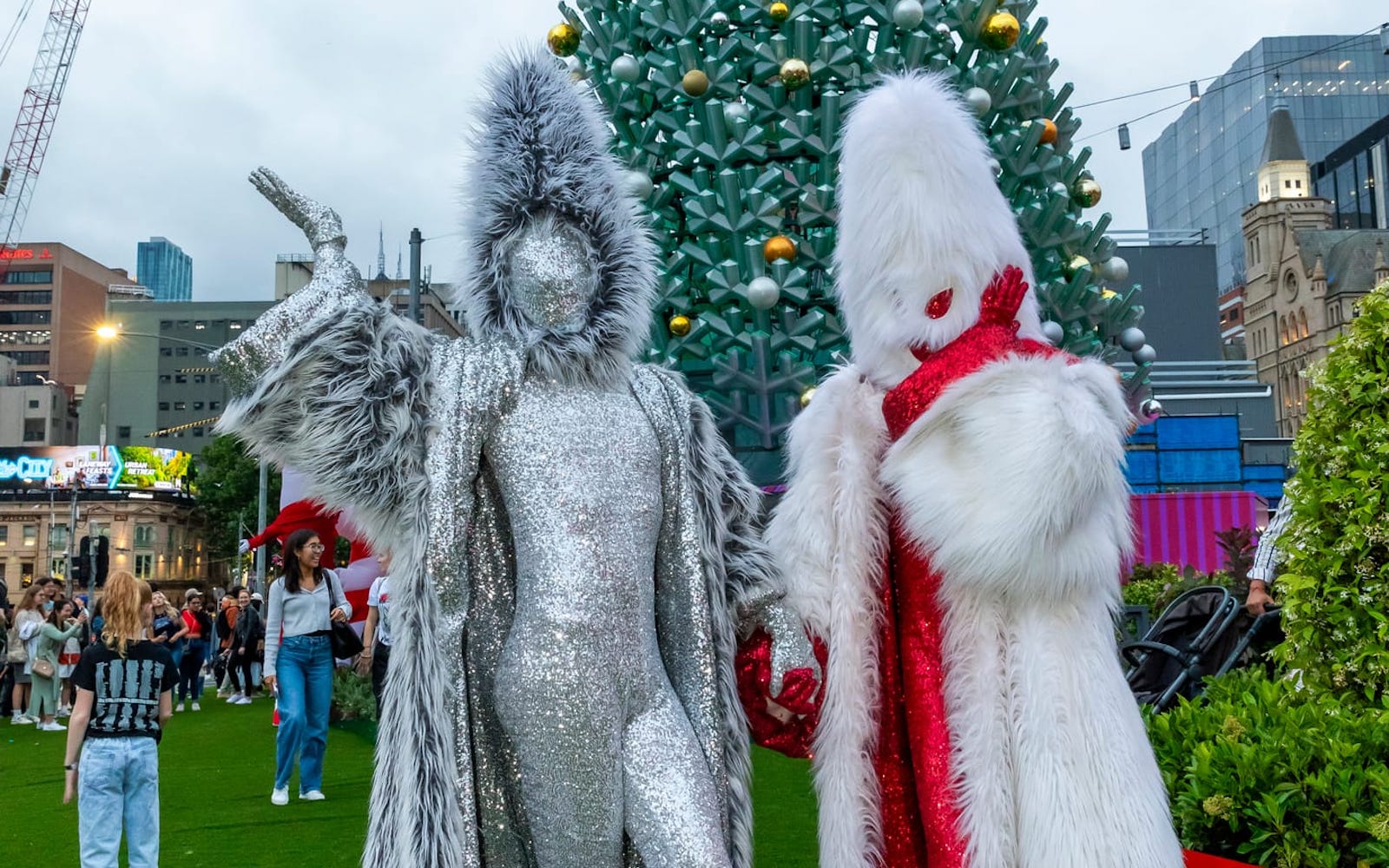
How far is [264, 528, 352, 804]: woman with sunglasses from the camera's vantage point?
746 cm

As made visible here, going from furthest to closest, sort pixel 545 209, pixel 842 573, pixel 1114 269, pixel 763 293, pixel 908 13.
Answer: pixel 1114 269, pixel 908 13, pixel 763 293, pixel 842 573, pixel 545 209

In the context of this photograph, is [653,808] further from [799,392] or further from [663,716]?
[799,392]

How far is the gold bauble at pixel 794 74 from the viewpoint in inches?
226

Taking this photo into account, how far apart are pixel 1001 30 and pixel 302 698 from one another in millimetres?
5667

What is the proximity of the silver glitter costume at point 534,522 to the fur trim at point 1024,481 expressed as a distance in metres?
0.45

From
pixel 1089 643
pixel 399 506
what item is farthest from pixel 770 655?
pixel 399 506

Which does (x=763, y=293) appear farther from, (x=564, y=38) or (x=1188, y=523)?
(x=1188, y=523)

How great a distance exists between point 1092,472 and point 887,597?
638 millimetres

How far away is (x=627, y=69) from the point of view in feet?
20.1

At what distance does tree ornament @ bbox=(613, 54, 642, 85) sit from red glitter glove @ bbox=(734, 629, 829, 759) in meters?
3.97

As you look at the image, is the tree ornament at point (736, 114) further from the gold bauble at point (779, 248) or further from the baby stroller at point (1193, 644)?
the baby stroller at point (1193, 644)

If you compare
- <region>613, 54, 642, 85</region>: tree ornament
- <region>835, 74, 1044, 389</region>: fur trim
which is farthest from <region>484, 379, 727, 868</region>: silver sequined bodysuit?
<region>613, 54, 642, 85</region>: tree ornament

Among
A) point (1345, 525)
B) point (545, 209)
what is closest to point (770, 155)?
point (1345, 525)

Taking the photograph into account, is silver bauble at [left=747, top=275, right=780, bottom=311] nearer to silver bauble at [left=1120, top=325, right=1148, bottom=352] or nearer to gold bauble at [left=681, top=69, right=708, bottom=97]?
gold bauble at [left=681, top=69, right=708, bottom=97]
